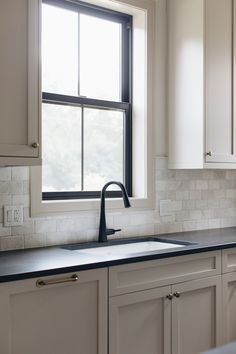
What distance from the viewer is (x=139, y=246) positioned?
112 inches

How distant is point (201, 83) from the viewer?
2.91 meters

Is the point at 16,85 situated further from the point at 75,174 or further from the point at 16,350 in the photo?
the point at 16,350

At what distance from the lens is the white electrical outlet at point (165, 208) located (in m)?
3.10

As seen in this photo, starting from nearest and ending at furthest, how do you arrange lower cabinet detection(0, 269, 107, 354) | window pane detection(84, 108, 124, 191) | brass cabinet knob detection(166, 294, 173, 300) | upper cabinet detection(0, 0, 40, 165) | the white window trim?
lower cabinet detection(0, 269, 107, 354)
upper cabinet detection(0, 0, 40, 165)
brass cabinet knob detection(166, 294, 173, 300)
window pane detection(84, 108, 124, 191)
the white window trim

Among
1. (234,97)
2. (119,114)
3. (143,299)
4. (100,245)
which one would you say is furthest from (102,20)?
(143,299)

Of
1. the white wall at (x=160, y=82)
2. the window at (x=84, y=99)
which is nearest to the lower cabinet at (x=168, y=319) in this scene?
the window at (x=84, y=99)

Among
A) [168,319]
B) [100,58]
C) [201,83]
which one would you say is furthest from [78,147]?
[168,319]

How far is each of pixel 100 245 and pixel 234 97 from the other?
1.40 m

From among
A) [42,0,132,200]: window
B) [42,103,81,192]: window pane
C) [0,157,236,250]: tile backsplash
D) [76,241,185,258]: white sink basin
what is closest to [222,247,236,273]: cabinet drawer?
[76,241,185,258]: white sink basin

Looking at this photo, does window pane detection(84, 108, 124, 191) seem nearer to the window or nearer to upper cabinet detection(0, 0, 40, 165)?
the window

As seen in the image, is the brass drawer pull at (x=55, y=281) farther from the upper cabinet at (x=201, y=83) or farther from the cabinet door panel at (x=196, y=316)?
the upper cabinet at (x=201, y=83)

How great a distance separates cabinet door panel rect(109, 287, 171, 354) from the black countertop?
189mm

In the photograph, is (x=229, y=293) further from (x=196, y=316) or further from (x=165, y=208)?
(x=165, y=208)

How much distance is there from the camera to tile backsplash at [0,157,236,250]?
239cm
